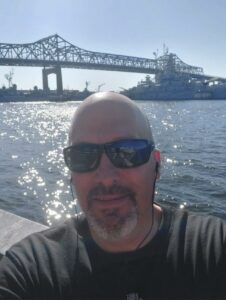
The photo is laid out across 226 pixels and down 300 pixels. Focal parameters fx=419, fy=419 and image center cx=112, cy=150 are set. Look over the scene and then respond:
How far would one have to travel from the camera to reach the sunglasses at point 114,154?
2010 millimetres

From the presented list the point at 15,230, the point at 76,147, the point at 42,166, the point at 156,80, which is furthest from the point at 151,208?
the point at 156,80

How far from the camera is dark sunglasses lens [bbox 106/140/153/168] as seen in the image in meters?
2.01

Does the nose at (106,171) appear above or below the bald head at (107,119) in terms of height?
below

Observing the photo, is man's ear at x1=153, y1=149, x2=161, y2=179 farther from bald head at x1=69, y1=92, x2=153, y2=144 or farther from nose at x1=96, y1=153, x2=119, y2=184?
nose at x1=96, y1=153, x2=119, y2=184

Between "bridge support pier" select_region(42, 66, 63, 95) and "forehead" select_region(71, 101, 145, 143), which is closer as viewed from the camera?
"forehead" select_region(71, 101, 145, 143)

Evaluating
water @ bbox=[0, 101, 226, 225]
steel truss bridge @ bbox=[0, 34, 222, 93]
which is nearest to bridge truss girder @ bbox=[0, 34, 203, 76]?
steel truss bridge @ bbox=[0, 34, 222, 93]

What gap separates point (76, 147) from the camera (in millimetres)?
2080

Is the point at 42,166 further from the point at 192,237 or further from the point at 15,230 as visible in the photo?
the point at 192,237

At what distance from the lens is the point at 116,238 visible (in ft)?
6.41

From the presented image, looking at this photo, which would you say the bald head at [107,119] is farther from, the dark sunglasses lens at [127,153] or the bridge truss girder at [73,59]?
the bridge truss girder at [73,59]

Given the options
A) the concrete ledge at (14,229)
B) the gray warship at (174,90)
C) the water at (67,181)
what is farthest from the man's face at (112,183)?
the gray warship at (174,90)

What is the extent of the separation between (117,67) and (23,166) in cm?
10582

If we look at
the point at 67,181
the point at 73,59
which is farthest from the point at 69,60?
the point at 67,181

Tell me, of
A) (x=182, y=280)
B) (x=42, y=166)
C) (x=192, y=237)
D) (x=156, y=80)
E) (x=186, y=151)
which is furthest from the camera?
(x=156, y=80)
